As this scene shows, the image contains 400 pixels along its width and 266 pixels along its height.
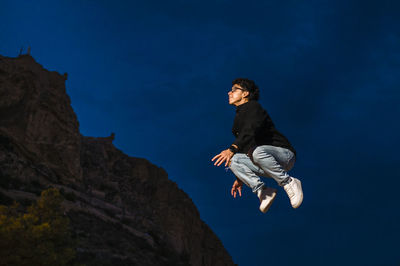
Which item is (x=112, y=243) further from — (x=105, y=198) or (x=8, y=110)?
(x=8, y=110)

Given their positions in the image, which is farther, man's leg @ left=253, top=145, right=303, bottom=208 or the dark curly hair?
the dark curly hair

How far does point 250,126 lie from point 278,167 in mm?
702

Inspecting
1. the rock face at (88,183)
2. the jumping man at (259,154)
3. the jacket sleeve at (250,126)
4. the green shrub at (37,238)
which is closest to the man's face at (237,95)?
the jumping man at (259,154)

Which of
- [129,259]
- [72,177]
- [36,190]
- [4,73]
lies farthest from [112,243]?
[4,73]

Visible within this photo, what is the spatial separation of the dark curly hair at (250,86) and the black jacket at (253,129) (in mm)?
286

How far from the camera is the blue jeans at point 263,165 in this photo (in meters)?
5.32

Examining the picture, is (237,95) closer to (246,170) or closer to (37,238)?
(246,170)

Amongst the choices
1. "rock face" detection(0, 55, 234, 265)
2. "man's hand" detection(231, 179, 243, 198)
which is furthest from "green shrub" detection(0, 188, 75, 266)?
"man's hand" detection(231, 179, 243, 198)

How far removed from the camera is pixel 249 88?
19.4 feet

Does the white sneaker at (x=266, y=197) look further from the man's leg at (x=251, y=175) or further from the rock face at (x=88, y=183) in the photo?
the rock face at (x=88, y=183)

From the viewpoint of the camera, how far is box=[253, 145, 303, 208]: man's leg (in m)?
5.25

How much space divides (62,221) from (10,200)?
1416cm

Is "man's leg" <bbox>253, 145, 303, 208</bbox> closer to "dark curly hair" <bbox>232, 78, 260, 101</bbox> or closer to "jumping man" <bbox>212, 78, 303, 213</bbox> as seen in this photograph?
"jumping man" <bbox>212, 78, 303, 213</bbox>

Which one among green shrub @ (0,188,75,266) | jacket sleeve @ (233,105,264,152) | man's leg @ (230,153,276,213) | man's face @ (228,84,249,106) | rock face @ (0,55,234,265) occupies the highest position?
rock face @ (0,55,234,265)
